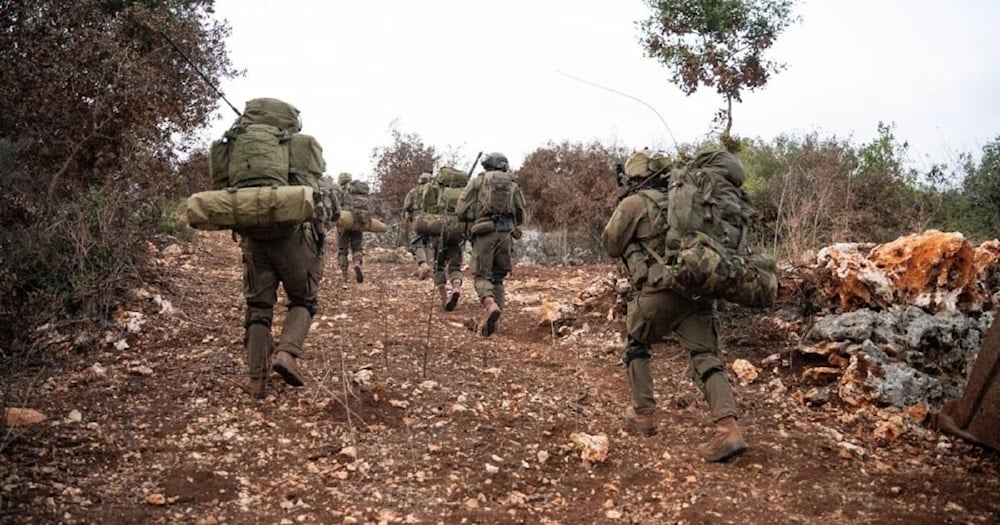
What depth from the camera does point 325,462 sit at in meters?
3.72

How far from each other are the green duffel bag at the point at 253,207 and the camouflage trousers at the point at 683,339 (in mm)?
1990

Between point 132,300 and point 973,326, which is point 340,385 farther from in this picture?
point 973,326

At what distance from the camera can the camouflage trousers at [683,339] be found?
13.3 feet

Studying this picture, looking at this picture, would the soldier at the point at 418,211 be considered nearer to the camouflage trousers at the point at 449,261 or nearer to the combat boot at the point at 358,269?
the combat boot at the point at 358,269

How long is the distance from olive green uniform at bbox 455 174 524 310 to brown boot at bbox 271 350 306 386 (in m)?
3.28

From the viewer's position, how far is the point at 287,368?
4395mm

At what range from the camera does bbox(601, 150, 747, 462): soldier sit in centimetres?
404

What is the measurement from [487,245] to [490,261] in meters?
0.17

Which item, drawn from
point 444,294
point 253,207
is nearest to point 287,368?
point 253,207

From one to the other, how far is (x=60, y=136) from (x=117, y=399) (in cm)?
238

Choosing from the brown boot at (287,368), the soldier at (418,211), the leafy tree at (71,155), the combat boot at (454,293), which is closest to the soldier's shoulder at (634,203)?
the brown boot at (287,368)

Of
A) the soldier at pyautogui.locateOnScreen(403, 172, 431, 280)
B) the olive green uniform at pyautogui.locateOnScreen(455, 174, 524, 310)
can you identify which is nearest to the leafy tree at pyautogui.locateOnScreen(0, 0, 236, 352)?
the olive green uniform at pyautogui.locateOnScreen(455, 174, 524, 310)

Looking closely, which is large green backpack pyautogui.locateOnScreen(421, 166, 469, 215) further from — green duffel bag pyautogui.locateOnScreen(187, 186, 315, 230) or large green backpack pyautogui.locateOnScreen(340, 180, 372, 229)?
green duffel bag pyautogui.locateOnScreen(187, 186, 315, 230)

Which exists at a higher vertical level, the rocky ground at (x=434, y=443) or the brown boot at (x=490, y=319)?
the brown boot at (x=490, y=319)
